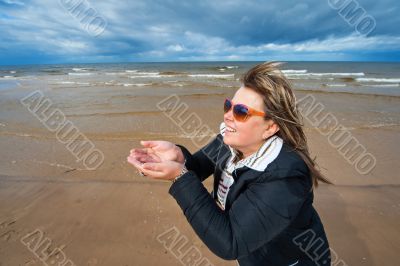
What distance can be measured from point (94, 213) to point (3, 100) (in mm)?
12850

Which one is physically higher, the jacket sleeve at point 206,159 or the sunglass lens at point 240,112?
the sunglass lens at point 240,112

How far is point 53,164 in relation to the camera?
5469mm

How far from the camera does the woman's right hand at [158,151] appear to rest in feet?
5.45

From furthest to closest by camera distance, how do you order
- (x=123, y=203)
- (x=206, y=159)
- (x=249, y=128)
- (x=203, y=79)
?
(x=203, y=79)
(x=123, y=203)
(x=206, y=159)
(x=249, y=128)

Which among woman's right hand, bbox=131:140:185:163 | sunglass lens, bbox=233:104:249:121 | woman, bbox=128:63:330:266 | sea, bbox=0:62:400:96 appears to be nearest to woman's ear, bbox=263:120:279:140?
woman, bbox=128:63:330:266

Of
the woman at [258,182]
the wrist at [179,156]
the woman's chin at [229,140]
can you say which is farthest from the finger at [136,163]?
the woman's chin at [229,140]

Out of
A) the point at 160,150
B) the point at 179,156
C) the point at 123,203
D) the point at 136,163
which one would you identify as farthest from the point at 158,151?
the point at 123,203

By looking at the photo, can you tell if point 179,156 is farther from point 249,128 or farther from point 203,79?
point 203,79

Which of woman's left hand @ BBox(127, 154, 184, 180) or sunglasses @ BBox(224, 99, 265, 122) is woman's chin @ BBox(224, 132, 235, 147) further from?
woman's left hand @ BBox(127, 154, 184, 180)

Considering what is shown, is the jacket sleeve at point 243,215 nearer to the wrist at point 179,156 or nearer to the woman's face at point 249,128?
the woman's face at point 249,128

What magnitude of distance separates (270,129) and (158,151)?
0.75 meters

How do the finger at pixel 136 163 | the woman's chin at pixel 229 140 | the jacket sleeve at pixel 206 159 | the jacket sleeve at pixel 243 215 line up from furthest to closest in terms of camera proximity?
1. the jacket sleeve at pixel 206 159
2. the woman's chin at pixel 229 140
3. the finger at pixel 136 163
4. the jacket sleeve at pixel 243 215

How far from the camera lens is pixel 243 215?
1.27m

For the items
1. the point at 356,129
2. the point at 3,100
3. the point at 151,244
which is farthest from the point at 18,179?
the point at 3,100
